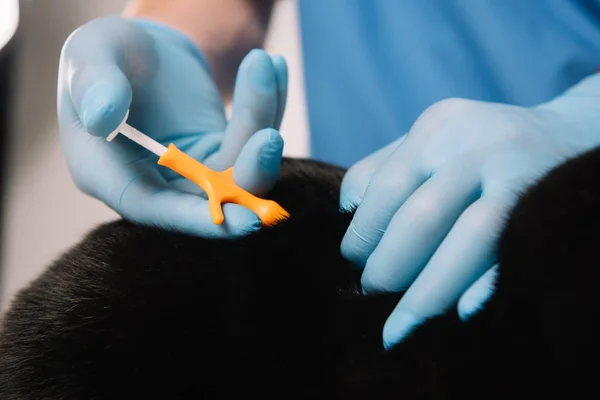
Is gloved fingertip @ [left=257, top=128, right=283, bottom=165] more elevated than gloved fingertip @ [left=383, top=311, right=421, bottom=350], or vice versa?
gloved fingertip @ [left=257, top=128, right=283, bottom=165]

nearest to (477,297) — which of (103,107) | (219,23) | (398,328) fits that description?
(398,328)

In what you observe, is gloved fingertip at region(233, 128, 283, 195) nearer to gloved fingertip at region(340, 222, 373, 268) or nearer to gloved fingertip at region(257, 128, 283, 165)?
gloved fingertip at region(257, 128, 283, 165)

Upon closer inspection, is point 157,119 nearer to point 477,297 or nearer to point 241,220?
point 241,220

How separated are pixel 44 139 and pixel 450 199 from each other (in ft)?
3.71

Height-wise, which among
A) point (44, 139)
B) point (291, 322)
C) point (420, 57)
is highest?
point (420, 57)

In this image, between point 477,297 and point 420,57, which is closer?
point 477,297

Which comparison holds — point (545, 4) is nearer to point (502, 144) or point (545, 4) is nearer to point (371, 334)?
point (502, 144)

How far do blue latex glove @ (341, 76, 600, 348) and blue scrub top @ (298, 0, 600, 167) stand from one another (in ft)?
0.94

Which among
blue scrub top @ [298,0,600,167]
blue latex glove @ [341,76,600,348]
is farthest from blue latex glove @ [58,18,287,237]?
blue scrub top @ [298,0,600,167]

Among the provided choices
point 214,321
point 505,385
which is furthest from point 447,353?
point 214,321

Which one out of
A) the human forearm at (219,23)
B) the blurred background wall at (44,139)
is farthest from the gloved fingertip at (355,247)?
the blurred background wall at (44,139)

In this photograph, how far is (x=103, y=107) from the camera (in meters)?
0.53

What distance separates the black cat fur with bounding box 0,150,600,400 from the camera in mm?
303

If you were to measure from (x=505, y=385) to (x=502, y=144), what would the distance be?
0.79 ft
